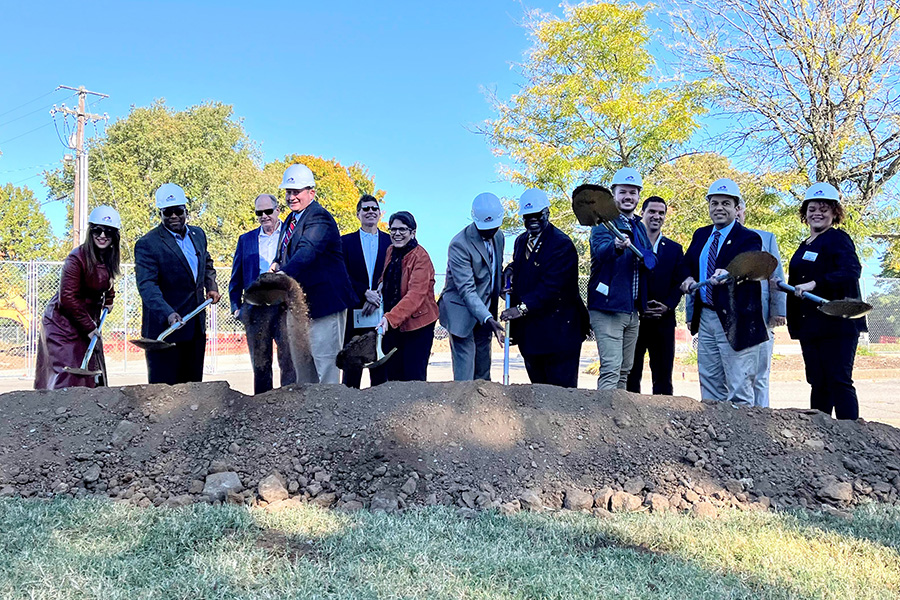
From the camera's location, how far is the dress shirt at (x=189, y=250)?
5.70 meters

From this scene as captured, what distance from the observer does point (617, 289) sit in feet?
17.2

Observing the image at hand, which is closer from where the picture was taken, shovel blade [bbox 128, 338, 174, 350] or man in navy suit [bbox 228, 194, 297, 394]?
shovel blade [bbox 128, 338, 174, 350]

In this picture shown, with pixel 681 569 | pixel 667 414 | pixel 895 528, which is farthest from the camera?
pixel 667 414

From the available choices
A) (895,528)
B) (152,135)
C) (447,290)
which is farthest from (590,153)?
(152,135)

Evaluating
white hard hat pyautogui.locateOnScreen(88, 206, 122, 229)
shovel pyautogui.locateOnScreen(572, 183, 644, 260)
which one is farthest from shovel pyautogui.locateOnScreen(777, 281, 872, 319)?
white hard hat pyautogui.locateOnScreen(88, 206, 122, 229)

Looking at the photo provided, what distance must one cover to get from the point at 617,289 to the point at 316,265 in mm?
2246

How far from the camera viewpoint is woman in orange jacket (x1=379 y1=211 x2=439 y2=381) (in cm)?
563

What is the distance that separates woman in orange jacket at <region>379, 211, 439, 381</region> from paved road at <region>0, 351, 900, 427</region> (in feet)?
16.3

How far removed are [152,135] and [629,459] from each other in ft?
110

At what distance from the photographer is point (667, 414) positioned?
14.8 feet

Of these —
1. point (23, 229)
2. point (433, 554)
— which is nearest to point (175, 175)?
point (23, 229)

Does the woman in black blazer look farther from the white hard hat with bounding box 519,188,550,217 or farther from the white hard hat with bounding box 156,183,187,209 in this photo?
the white hard hat with bounding box 156,183,187,209

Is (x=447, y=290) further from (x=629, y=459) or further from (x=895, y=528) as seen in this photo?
(x=895, y=528)

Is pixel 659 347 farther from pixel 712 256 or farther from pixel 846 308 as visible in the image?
pixel 846 308
